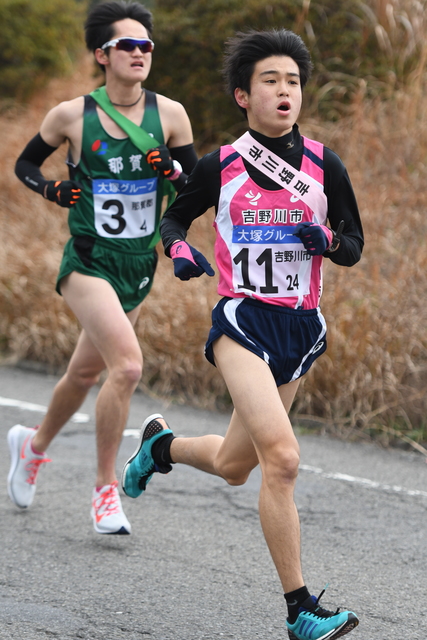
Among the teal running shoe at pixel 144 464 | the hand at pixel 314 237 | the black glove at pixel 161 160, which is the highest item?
the black glove at pixel 161 160

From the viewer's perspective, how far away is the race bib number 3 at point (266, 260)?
3342 mm

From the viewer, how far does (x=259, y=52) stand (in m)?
3.38

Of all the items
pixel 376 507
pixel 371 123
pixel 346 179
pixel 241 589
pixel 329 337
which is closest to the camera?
pixel 346 179

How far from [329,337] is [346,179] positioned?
11.6 ft


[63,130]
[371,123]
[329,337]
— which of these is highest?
[371,123]

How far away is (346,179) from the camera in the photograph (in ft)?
11.3

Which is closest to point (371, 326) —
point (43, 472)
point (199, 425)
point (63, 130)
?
point (199, 425)

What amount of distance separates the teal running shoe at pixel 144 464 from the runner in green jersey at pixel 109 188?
0.99 feet

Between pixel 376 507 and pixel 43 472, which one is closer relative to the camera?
pixel 376 507

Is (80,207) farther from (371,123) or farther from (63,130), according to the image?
(371,123)

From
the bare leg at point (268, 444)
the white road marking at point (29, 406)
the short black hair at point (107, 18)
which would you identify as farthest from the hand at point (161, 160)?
the white road marking at point (29, 406)

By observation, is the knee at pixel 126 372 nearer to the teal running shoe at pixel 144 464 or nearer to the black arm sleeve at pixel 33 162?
the teal running shoe at pixel 144 464

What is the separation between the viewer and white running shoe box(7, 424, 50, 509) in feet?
15.6

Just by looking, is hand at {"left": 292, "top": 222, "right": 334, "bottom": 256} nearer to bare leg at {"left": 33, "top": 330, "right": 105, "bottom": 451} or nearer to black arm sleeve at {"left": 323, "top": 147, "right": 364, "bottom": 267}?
black arm sleeve at {"left": 323, "top": 147, "right": 364, "bottom": 267}
